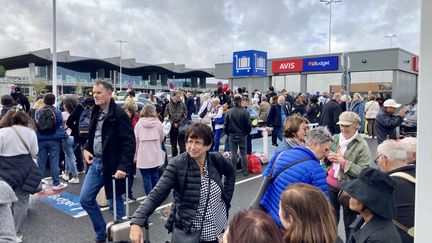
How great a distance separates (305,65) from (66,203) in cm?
3065

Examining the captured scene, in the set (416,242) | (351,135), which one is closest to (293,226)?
(416,242)

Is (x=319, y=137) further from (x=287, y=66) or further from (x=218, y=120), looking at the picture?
(x=287, y=66)

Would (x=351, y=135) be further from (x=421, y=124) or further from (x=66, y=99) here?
(x=66, y=99)

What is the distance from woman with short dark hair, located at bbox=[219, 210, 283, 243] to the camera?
4.72 feet

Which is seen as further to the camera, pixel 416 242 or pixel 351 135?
pixel 351 135

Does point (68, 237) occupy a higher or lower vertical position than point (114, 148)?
lower

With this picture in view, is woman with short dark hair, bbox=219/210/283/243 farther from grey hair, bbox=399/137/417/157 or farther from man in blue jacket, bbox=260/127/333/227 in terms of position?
grey hair, bbox=399/137/417/157

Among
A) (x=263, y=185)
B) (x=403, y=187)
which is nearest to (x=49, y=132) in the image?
(x=263, y=185)

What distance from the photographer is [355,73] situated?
108 ft

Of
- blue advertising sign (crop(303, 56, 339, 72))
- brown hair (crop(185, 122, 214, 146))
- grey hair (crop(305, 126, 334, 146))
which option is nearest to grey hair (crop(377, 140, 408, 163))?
grey hair (crop(305, 126, 334, 146))

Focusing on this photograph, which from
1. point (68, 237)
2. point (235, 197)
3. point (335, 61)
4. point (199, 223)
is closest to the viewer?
point (199, 223)

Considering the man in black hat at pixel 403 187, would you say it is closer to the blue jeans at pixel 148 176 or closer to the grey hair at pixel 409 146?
the grey hair at pixel 409 146

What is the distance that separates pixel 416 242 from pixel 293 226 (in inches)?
22.2

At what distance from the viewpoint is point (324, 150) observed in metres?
3.13
